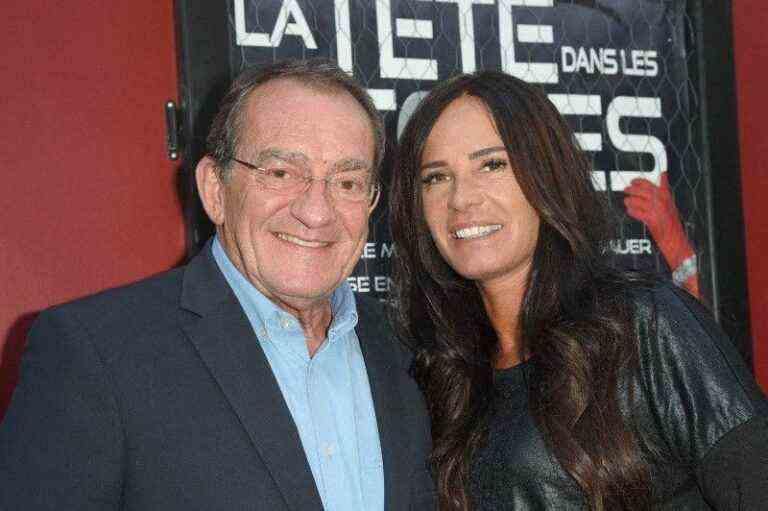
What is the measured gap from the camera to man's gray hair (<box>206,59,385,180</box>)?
1.34 m

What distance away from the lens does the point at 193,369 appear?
117 centimetres

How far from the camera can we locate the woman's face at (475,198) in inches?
57.6

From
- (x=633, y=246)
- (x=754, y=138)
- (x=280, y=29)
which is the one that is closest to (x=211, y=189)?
(x=280, y=29)

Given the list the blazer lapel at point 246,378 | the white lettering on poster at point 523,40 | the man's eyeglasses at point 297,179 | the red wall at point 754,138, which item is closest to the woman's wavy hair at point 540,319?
the man's eyeglasses at point 297,179

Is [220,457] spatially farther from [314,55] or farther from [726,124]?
[726,124]

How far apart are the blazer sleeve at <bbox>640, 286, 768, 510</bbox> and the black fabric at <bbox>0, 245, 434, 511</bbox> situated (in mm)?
390

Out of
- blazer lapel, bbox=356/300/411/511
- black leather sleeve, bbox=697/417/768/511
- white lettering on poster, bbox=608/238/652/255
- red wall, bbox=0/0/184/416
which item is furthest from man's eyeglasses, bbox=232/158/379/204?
white lettering on poster, bbox=608/238/652/255

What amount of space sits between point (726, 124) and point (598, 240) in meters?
0.76

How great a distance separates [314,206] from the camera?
4.31 feet

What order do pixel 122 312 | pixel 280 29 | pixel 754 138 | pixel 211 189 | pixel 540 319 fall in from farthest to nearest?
1. pixel 754 138
2. pixel 280 29
3. pixel 540 319
4. pixel 211 189
5. pixel 122 312

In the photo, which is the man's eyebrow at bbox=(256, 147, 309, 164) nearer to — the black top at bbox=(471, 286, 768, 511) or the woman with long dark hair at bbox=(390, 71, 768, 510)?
the woman with long dark hair at bbox=(390, 71, 768, 510)

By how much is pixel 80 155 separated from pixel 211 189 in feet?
1.39

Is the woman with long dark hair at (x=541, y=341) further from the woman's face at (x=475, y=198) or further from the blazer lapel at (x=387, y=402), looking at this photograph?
the blazer lapel at (x=387, y=402)

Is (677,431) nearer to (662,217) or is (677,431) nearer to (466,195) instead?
(466,195)
